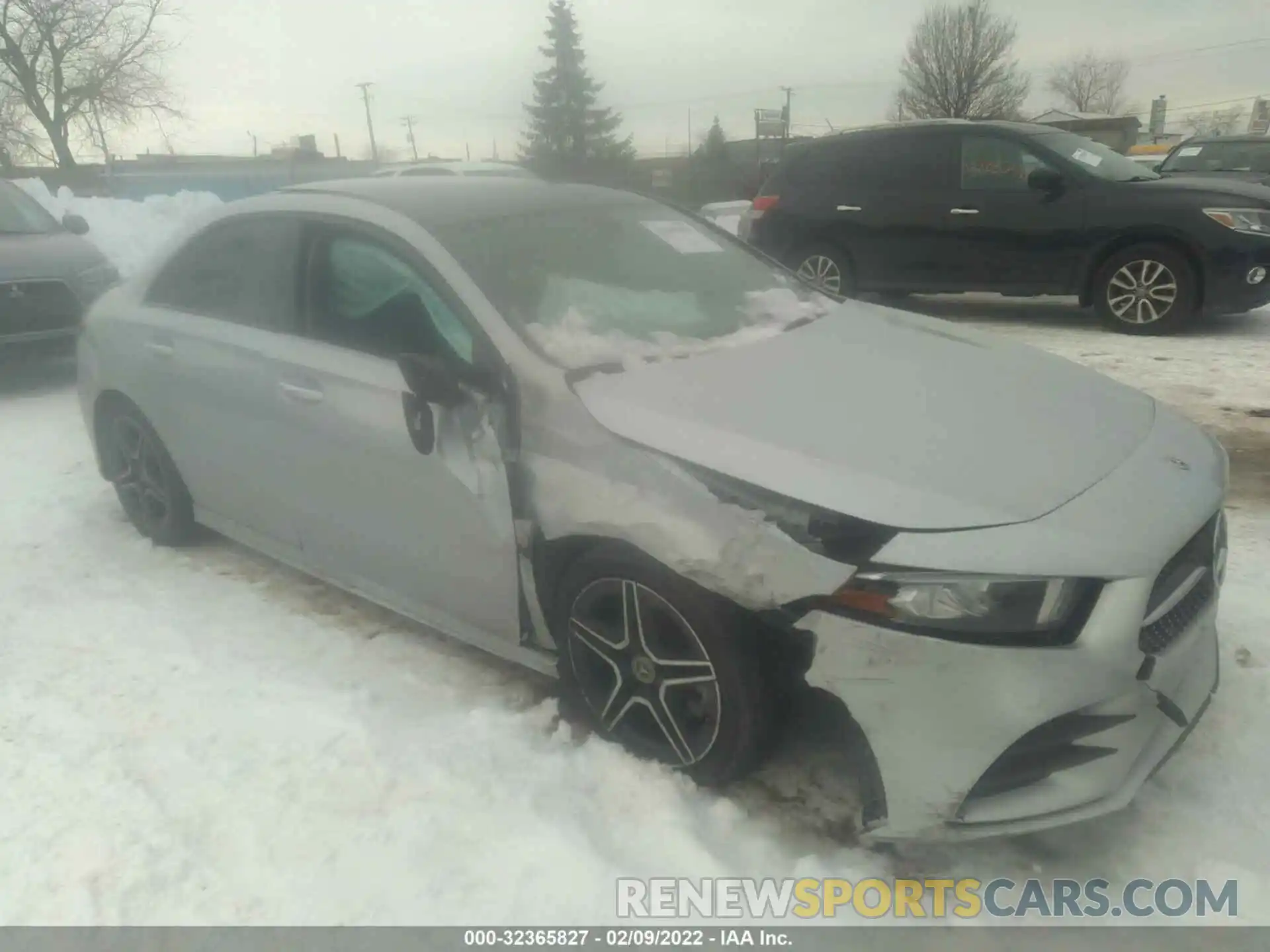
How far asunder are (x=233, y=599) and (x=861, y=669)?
8.26 ft

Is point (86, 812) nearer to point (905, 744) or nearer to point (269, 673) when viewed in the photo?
point (269, 673)

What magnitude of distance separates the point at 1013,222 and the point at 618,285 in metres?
5.65

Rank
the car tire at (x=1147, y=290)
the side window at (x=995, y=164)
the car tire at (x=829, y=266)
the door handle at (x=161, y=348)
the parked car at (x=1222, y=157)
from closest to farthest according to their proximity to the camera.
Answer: the door handle at (x=161, y=348), the car tire at (x=1147, y=290), the side window at (x=995, y=164), the car tire at (x=829, y=266), the parked car at (x=1222, y=157)

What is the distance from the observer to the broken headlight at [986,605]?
1846 mm

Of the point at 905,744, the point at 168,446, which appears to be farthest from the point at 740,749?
the point at 168,446

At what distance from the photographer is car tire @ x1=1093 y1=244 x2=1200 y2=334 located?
691cm

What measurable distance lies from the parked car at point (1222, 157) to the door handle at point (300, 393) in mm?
10865

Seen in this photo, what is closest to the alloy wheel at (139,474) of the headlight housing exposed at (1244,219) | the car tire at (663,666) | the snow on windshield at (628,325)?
the snow on windshield at (628,325)

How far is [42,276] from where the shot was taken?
21.5ft

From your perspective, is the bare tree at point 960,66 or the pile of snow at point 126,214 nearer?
the pile of snow at point 126,214

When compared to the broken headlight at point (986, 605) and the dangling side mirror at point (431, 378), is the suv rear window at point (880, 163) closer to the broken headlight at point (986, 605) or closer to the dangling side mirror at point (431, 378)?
the dangling side mirror at point (431, 378)

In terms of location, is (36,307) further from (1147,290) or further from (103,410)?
(1147,290)

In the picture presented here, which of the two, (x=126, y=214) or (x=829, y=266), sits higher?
(x=126, y=214)

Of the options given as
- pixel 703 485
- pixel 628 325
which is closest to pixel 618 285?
pixel 628 325
